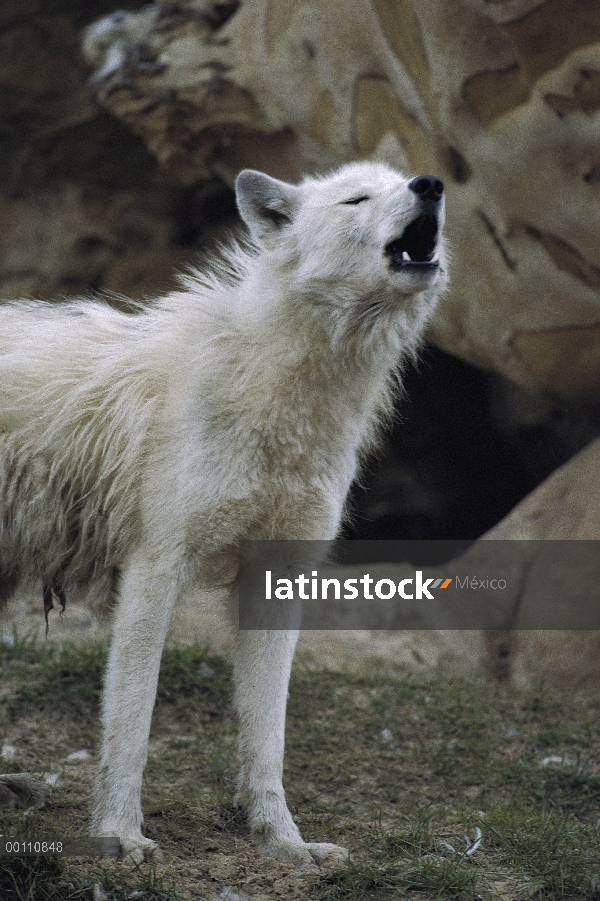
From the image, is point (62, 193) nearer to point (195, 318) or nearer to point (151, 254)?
point (151, 254)

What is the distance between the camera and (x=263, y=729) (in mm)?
3842

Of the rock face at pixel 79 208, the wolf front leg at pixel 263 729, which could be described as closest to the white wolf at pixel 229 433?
the wolf front leg at pixel 263 729

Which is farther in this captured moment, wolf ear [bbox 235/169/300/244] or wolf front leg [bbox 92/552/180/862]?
wolf ear [bbox 235/169/300/244]

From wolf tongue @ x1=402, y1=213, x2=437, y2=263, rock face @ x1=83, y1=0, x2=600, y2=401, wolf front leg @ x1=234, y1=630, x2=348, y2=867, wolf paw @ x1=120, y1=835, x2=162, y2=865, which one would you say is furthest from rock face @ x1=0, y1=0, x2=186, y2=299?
wolf paw @ x1=120, y1=835, x2=162, y2=865

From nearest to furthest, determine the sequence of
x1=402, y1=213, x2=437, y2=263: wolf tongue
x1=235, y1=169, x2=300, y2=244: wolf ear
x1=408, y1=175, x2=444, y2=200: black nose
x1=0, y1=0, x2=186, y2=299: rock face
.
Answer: x1=408, y1=175, x2=444, y2=200: black nose < x1=402, y1=213, x2=437, y2=263: wolf tongue < x1=235, y1=169, x2=300, y2=244: wolf ear < x1=0, y1=0, x2=186, y2=299: rock face

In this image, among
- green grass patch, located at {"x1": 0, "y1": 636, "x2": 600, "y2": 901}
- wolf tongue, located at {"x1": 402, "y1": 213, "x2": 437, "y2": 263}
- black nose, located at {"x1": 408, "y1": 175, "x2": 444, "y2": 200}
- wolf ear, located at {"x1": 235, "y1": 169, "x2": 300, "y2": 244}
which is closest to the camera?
green grass patch, located at {"x1": 0, "y1": 636, "x2": 600, "y2": 901}

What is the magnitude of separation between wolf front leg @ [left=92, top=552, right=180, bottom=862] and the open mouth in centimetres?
146

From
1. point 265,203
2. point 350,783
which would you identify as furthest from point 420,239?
point 350,783

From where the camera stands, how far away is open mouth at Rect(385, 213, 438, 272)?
12.0 ft

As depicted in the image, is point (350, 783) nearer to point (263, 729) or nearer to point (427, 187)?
point (263, 729)

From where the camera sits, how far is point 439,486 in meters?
8.93

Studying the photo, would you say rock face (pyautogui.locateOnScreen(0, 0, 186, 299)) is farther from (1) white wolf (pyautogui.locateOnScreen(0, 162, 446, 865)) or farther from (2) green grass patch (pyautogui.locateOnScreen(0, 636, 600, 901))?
(1) white wolf (pyautogui.locateOnScreen(0, 162, 446, 865))

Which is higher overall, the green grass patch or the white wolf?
the white wolf

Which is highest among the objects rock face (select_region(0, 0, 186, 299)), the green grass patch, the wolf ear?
rock face (select_region(0, 0, 186, 299))
